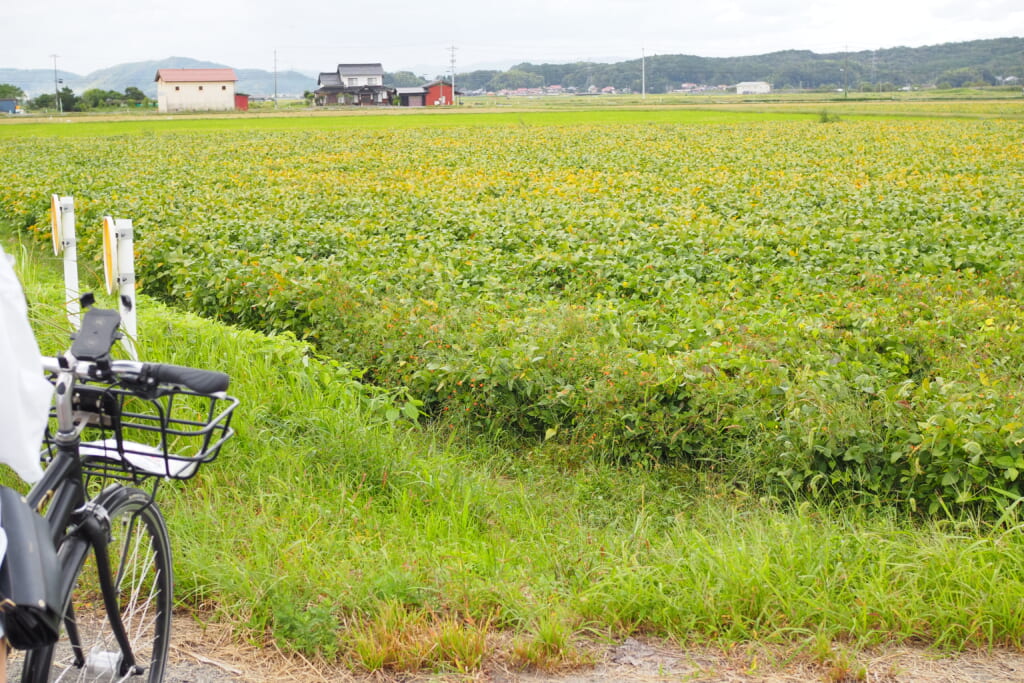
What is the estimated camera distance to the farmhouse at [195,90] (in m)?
73.2

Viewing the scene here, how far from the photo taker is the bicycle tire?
2395mm

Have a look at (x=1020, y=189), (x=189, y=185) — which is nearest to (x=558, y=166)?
(x=189, y=185)

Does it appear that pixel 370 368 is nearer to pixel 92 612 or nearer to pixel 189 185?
pixel 92 612

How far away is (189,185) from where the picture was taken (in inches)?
592

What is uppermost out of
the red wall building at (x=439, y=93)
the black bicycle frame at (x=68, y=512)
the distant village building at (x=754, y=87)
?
the distant village building at (x=754, y=87)

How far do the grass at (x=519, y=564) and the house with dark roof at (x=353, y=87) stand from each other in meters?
83.5

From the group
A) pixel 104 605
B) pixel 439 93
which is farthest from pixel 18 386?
pixel 439 93

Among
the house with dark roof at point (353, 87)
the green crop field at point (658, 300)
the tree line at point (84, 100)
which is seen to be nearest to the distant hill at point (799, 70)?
the house with dark roof at point (353, 87)

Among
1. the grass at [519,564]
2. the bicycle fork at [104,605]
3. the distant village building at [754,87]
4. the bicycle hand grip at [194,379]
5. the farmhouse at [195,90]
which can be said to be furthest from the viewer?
the distant village building at [754,87]

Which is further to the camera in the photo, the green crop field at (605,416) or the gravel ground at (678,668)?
the green crop field at (605,416)

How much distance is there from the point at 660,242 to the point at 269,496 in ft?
20.6

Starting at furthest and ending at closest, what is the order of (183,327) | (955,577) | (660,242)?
(660,242)
(183,327)
(955,577)

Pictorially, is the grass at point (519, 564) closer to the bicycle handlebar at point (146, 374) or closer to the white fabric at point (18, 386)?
the bicycle handlebar at point (146, 374)

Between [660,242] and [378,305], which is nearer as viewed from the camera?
[378,305]
